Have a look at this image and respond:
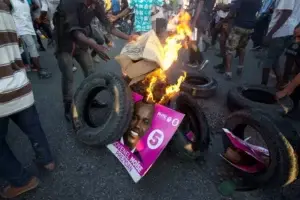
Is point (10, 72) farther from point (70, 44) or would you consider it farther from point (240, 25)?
point (240, 25)

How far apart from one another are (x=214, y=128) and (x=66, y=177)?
2.39 metres

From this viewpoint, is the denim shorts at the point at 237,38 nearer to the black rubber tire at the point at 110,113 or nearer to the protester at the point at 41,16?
the black rubber tire at the point at 110,113

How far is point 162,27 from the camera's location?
8.34 m

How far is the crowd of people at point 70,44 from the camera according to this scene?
2045 millimetres

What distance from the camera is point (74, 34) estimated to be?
3.04m

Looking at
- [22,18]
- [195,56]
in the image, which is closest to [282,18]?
[195,56]

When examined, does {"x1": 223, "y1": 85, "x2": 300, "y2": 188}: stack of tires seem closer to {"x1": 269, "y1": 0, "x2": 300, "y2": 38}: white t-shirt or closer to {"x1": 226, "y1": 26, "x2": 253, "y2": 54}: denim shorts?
{"x1": 269, "y1": 0, "x2": 300, "y2": 38}: white t-shirt

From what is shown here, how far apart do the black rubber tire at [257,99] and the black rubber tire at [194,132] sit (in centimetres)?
122

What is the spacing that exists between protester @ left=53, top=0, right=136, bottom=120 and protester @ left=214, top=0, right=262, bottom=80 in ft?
9.98

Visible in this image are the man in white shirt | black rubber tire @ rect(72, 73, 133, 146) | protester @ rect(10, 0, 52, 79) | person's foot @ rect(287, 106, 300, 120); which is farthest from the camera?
protester @ rect(10, 0, 52, 79)

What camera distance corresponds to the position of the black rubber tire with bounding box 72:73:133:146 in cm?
273

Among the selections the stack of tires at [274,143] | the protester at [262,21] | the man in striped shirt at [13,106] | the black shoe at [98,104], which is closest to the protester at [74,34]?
the black shoe at [98,104]

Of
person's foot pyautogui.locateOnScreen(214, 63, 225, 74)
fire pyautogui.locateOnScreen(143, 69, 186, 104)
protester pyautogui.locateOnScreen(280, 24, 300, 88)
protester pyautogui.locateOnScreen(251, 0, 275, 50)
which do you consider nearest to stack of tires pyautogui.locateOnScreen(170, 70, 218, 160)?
fire pyautogui.locateOnScreen(143, 69, 186, 104)

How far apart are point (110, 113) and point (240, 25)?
13.2ft
